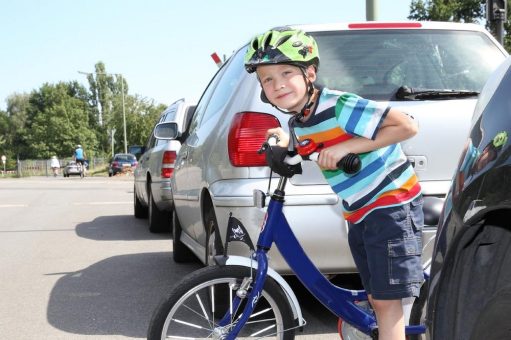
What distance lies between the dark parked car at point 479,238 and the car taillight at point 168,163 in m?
6.20

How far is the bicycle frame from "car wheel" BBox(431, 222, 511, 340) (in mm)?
1022

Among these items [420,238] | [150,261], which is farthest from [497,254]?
[150,261]

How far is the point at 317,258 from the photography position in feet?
11.9

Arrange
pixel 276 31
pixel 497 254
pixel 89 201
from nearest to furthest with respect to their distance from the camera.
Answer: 1. pixel 497 254
2. pixel 276 31
3. pixel 89 201

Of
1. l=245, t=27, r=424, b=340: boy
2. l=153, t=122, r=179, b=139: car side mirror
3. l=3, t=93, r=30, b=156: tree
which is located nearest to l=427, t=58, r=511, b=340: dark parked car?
l=245, t=27, r=424, b=340: boy

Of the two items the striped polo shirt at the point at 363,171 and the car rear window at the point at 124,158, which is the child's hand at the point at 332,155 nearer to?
the striped polo shirt at the point at 363,171

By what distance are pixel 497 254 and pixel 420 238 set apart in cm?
101

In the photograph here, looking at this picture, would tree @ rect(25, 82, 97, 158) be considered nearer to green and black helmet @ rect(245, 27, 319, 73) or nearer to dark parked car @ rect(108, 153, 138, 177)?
dark parked car @ rect(108, 153, 138, 177)

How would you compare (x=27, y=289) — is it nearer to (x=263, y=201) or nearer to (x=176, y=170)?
(x=176, y=170)

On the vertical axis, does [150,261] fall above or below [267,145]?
below

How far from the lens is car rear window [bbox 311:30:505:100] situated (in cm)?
383

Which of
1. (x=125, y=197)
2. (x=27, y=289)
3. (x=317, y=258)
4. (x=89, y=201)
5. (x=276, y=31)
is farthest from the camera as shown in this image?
(x=125, y=197)

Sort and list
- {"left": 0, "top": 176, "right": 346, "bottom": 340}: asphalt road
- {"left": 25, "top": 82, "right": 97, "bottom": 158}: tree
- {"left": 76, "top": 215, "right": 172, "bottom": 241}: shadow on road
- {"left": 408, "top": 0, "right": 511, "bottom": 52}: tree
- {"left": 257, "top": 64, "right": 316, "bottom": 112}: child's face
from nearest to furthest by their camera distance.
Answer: {"left": 257, "top": 64, "right": 316, "bottom": 112}: child's face → {"left": 0, "top": 176, "right": 346, "bottom": 340}: asphalt road → {"left": 76, "top": 215, "right": 172, "bottom": 241}: shadow on road → {"left": 408, "top": 0, "right": 511, "bottom": 52}: tree → {"left": 25, "top": 82, "right": 97, "bottom": 158}: tree

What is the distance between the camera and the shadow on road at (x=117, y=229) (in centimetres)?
865
